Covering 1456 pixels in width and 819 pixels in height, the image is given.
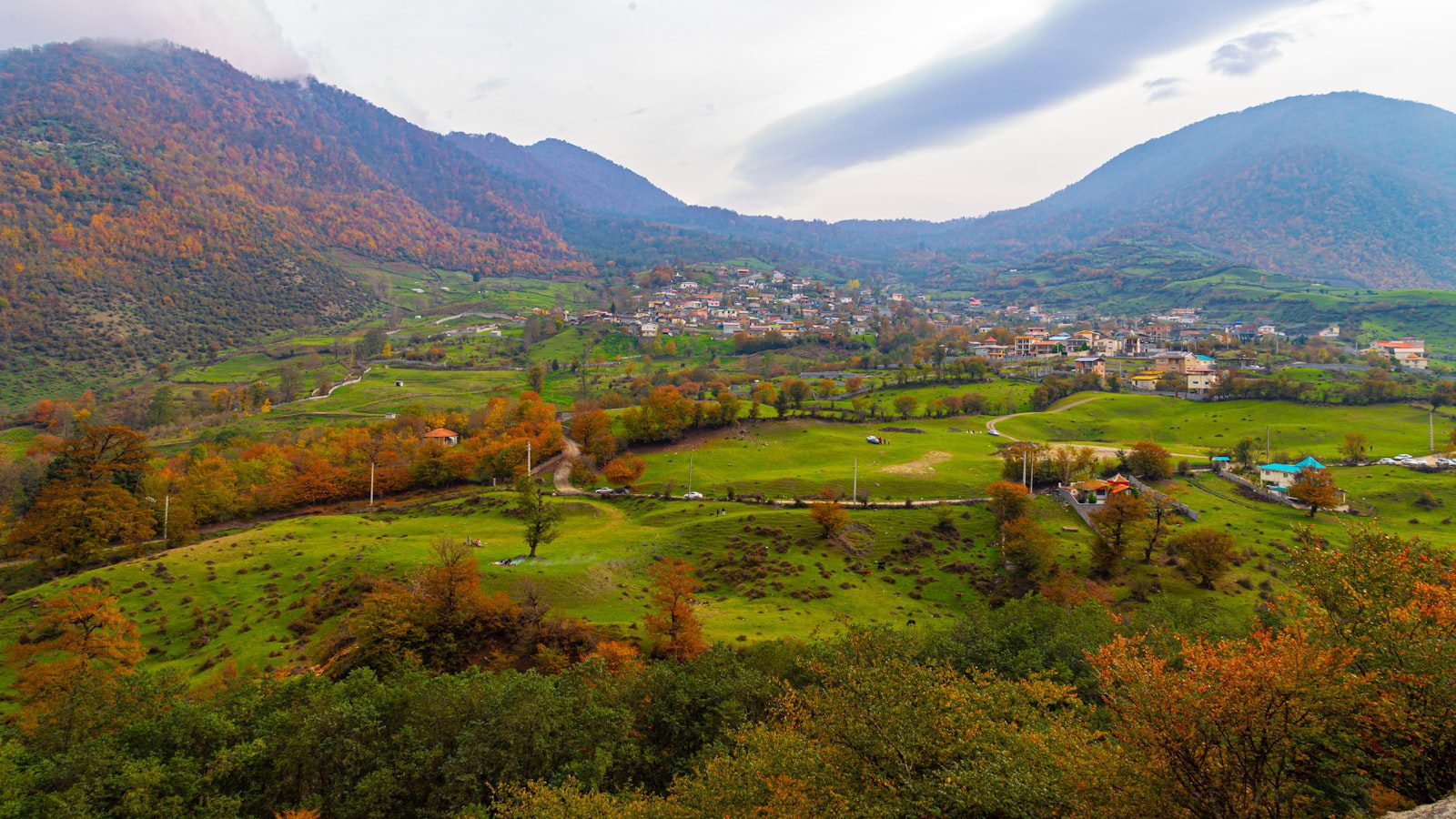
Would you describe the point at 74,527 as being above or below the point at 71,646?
above

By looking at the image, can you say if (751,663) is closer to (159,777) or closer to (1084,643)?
(1084,643)

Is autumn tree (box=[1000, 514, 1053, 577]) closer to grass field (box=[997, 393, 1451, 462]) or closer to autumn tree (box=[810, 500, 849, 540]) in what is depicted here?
autumn tree (box=[810, 500, 849, 540])

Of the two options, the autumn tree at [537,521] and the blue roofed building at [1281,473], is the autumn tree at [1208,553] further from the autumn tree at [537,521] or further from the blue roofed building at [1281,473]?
the autumn tree at [537,521]

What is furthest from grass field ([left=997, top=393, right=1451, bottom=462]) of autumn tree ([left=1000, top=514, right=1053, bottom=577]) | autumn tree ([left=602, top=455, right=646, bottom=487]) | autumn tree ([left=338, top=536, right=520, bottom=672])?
autumn tree ([left=338, top=536, right=520, bottom=672])

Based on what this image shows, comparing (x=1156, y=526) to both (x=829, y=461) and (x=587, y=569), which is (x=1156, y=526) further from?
(x=587, y=569)

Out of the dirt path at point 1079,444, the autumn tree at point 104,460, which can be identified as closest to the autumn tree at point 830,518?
the dirt path at point 1079,444

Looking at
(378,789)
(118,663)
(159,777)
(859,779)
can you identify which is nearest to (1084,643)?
(859,779)

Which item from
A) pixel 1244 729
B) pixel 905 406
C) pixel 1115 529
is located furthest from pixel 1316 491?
pixel 1244 729
